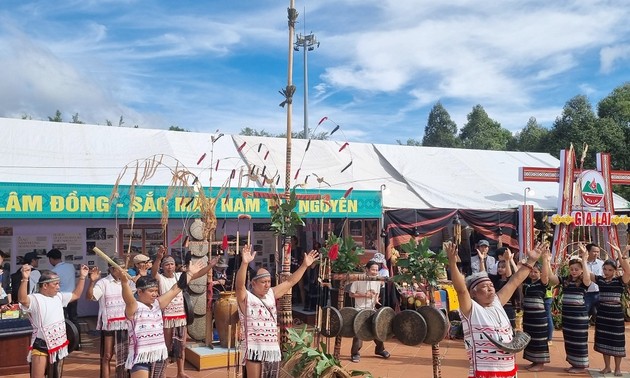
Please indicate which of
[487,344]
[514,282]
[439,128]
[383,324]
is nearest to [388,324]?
[383,324]

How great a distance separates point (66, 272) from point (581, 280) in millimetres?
7110

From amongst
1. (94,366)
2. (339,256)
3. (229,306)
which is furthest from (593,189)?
(94,366)

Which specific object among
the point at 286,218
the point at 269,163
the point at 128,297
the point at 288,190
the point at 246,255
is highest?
the point at 269,163

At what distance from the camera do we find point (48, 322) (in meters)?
5.25

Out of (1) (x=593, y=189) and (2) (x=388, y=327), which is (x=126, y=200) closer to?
(2) (x=388, y=327)

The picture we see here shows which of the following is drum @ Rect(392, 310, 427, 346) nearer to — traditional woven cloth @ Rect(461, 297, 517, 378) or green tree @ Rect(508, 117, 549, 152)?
traditional woven cloth @ Rect(461, 297, 517, 378)

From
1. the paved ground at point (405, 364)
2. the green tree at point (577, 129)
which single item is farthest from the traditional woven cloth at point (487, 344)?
the green tree at point (577, 129)

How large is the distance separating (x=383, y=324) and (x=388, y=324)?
0.06 metres

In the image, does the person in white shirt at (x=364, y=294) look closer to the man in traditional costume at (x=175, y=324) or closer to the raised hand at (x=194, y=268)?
the man in traditional costume at (x=175, y=324)

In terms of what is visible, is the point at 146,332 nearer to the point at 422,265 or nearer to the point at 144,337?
the point at 144,337

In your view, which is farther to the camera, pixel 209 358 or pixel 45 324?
pixel 209 358

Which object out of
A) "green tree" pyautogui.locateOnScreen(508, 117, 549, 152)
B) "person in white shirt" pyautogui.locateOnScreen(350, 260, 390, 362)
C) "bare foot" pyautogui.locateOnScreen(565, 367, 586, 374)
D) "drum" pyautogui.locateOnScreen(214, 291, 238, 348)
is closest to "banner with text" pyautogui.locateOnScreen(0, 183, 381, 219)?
"person in white shirt" pyautogui.locateOnScreen(350, 260, 390, 362)

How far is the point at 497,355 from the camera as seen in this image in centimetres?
410

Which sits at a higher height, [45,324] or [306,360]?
[45,324]
